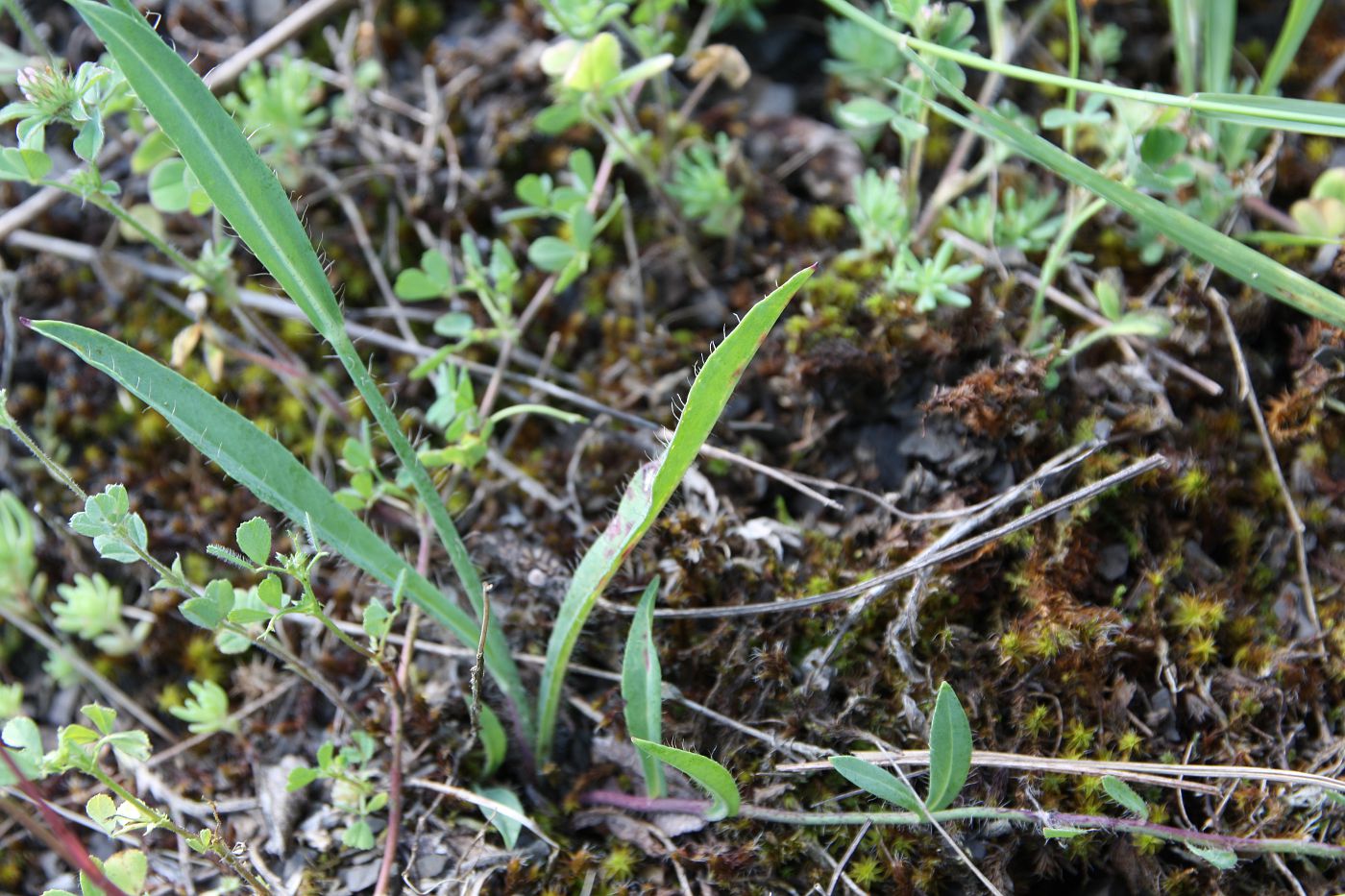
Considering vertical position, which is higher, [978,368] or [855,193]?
[855,193]

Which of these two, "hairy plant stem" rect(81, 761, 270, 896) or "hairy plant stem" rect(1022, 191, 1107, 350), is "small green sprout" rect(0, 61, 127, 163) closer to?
"hairy plant stem" rect(81, 761, 270, 896)

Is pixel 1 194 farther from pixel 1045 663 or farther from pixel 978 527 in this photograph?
pixel 1045 663

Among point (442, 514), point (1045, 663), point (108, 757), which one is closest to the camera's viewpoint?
point (442, 514)

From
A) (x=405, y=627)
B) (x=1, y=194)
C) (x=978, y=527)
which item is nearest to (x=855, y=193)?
(x=978, y=527)

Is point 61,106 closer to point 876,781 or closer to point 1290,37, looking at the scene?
point 876,781

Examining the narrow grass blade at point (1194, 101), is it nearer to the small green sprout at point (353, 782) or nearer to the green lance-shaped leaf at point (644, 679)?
the green lance-shaped leaf at point (644, 679)

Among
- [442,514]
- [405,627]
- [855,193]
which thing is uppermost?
[855,193]

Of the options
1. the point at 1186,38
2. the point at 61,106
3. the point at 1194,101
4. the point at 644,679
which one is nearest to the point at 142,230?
the point at 61,106

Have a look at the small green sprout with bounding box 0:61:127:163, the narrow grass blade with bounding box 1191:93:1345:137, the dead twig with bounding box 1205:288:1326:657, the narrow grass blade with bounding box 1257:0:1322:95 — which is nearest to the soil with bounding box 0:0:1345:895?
the dead twig with bounding box 1205:288:1326:657
